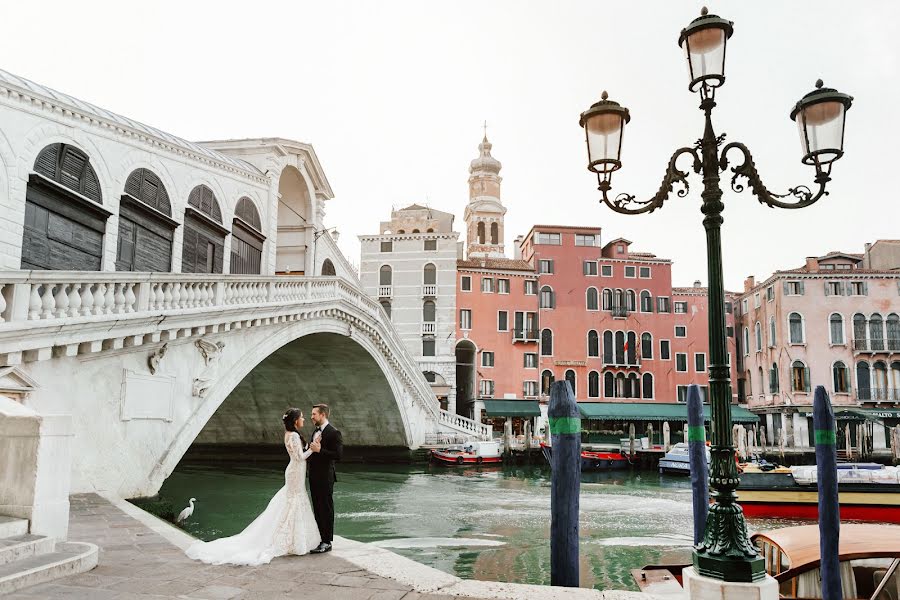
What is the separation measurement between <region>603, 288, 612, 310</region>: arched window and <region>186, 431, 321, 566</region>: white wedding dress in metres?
29.0

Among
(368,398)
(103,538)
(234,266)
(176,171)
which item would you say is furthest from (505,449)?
(103,538)

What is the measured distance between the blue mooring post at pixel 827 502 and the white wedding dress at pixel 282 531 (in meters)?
3.73

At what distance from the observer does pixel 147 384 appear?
9.50 meters

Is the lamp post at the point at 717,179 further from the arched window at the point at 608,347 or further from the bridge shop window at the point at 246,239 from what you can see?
the arched window at the point at 608,347

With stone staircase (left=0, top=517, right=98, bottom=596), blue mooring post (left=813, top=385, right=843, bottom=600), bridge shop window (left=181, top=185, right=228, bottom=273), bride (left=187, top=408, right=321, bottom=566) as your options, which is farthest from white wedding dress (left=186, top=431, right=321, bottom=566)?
bridge shop window (left=181, top=185, right=228, bottom=273)

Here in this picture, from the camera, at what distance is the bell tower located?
162ft

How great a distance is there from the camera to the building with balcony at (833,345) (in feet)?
97.9

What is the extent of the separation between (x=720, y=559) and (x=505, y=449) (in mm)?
22198

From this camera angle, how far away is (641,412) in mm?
31016

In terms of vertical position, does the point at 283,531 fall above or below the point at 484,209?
below

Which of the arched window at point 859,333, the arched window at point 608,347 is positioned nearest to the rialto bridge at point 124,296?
the arched window at point 608,347

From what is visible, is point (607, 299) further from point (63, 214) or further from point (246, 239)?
point (63, 214)

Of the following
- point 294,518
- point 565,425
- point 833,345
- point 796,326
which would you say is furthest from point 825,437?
point 833,345

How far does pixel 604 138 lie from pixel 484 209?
4565 cm
